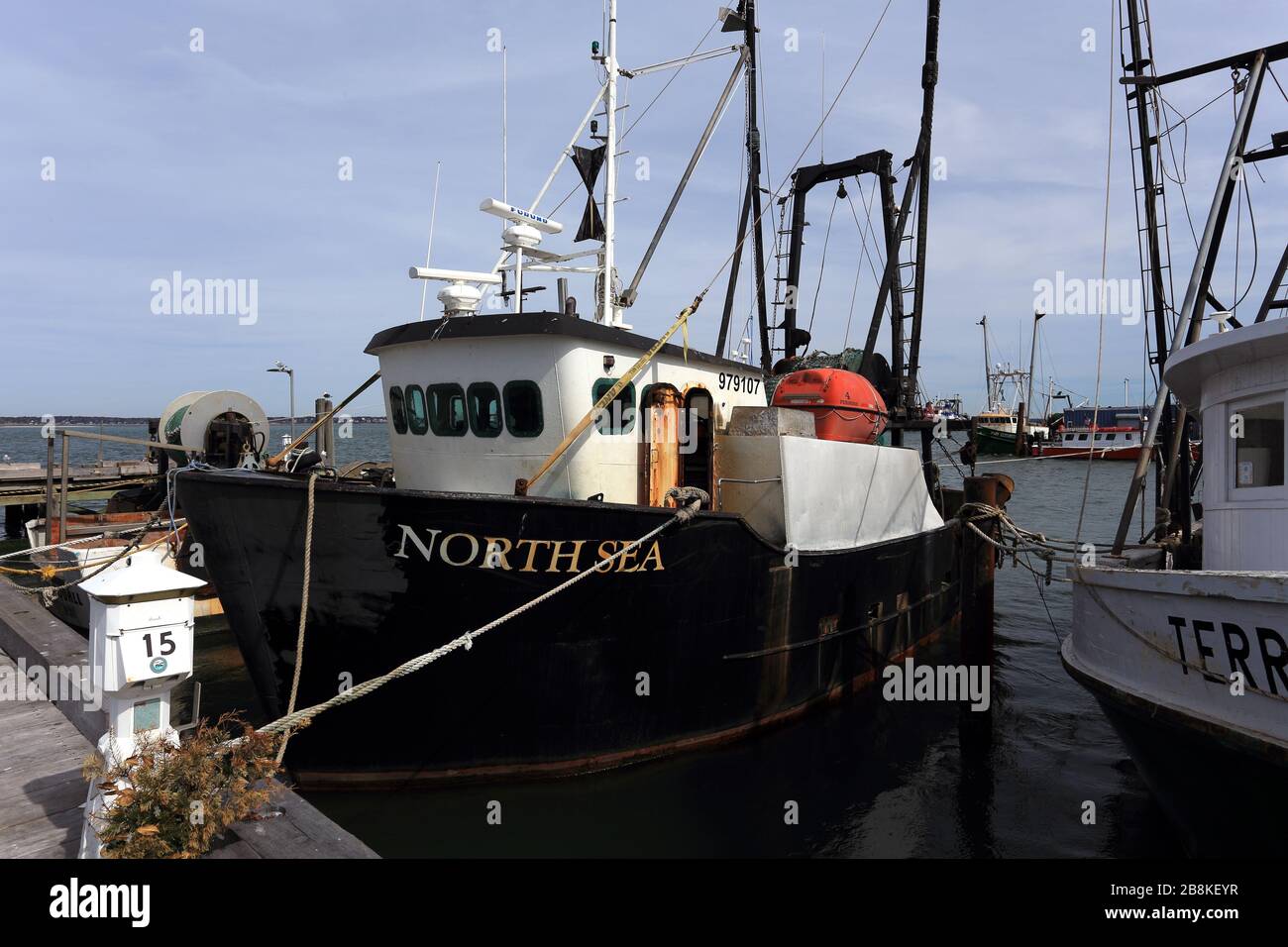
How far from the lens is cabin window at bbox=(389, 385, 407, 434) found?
9367 mm

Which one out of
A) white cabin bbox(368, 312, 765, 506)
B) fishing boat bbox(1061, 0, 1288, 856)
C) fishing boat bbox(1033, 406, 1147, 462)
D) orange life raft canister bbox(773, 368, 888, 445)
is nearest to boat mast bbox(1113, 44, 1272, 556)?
fishing boat bbox(1061, 0, 1288, 856)

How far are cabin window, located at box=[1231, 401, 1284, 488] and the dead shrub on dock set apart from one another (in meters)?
7.70

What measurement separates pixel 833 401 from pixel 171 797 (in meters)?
10.1

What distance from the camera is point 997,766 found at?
953 centimetres

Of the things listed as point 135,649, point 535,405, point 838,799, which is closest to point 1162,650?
point 838,799

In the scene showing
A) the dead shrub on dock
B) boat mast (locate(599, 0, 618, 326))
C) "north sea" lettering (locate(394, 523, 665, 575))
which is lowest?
the dead shrub on dock

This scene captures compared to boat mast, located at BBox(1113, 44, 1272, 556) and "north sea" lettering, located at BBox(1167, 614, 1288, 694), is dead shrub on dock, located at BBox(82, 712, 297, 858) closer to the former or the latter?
"north sea" lettering, located at BBox(1167, 614, 1288, 694)

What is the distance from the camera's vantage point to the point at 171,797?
3980 mm

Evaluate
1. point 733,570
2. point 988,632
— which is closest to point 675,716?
point 733,570

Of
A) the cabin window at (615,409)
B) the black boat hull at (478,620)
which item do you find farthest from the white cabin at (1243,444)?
the cabin window at (615,409)

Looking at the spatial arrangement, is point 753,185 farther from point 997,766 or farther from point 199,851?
point 199,851

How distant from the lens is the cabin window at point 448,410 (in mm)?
8766

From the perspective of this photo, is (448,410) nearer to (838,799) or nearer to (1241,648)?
(838,799)
